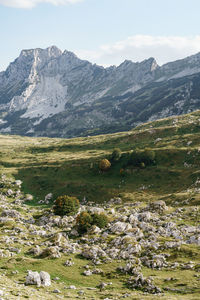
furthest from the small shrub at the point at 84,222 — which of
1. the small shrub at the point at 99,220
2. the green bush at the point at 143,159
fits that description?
the green bush at the point at 143,159

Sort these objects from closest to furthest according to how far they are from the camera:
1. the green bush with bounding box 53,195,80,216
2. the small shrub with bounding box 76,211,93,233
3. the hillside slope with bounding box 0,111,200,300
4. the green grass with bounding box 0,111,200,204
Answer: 1. the hillside slope with bounding box 0,111,200,300
2. the small shrub with bounding box 76,211,93,233
3. the green bush with bounding box 53,195,80,216
4. the green grass with bounding box 0,111,200,204

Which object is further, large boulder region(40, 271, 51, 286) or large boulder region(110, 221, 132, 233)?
large boulder region(110, 221, 132, 233)

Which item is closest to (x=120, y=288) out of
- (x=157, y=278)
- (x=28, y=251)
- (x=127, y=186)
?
(x=157, y=278)

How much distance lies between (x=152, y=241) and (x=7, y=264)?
842 inches

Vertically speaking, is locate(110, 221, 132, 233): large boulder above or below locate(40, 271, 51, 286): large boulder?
below

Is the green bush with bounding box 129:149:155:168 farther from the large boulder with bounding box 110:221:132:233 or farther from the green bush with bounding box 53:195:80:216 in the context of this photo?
the large boulder with bounding box 110:221:132:233

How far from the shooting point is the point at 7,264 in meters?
31.7

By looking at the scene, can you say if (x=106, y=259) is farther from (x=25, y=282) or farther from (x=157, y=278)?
(x=25, y=282)

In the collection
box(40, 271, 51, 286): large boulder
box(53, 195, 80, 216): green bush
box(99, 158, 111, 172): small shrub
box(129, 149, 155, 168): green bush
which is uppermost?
box(129, 149, 155, 168): green bush

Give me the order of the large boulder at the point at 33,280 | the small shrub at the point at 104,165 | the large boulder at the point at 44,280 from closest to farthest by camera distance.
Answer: the large boulder at the point at 33,280 < the large boulder at the point at 44,280 < the small shrub at the point at 104,165

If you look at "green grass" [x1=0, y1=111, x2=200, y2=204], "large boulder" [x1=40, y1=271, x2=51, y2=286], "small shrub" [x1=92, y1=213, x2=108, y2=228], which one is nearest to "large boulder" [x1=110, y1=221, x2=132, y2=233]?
"small shrub" [x1=92, y1=213, x2=108, y2=228]

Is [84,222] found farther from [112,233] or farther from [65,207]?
[65,207]

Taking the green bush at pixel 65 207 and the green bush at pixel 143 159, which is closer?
the green bush at pixel 65 207

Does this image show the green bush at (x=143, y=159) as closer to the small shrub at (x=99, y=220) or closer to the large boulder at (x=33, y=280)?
the small shrub at (x=99, y=220)
